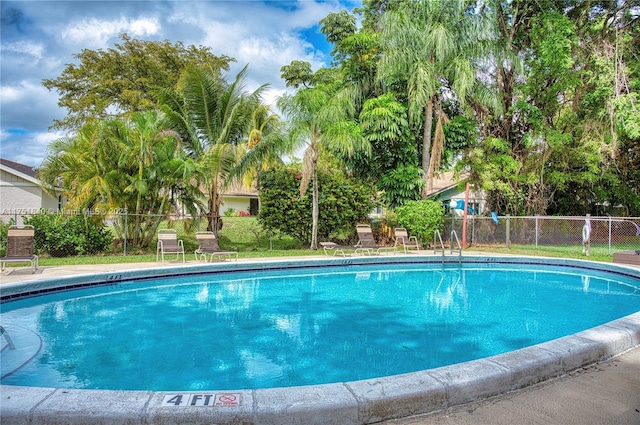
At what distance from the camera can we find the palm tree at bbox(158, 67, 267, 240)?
16.0 meters

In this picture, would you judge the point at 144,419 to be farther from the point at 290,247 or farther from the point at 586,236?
the point at 586,236

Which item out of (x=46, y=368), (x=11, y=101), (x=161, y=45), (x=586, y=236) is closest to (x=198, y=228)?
(x=11, y=101)

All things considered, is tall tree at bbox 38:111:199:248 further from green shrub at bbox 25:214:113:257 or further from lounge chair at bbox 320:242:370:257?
lounge chair at bbox 320:242:370:257

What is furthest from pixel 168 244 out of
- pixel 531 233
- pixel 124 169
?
pixel 531 233

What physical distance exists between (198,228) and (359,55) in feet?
35.1

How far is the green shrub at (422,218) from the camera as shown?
17.5m

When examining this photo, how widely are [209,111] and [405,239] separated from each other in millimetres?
9139

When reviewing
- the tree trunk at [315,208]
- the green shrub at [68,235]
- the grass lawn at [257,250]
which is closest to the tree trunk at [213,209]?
the grass lawn at [257,250]

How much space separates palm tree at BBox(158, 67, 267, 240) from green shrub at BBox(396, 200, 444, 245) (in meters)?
7.19

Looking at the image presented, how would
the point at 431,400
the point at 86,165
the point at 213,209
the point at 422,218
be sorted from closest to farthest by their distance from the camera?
the point at 431,400 → the point at 86,165 → the point at 213,209 → the point at 422,218

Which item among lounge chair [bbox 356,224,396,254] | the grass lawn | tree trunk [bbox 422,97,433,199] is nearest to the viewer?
the grass lawn

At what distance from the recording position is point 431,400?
309 cm

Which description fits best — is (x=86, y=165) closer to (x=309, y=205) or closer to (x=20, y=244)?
(x=20, y=244)

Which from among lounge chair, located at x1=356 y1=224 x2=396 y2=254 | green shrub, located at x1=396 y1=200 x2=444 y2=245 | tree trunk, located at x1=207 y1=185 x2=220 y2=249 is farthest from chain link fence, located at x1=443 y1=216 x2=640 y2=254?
tree trunk, located at x1=207 y1=185 x2=220 y2=249
